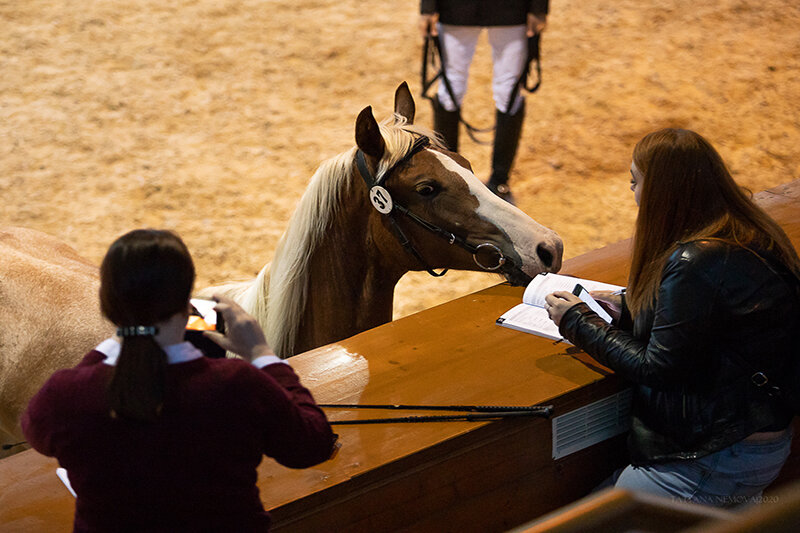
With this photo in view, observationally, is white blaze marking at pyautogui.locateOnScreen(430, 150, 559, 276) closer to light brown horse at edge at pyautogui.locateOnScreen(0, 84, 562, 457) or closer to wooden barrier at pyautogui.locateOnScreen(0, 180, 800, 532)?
light brown horse at edge at pyautogui.locateOnScreen(0, 84, 562, 457)

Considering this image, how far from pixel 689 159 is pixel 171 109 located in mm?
4951

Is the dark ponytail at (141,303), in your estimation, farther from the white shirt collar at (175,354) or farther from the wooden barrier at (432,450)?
the wooden barrier at (432,450)

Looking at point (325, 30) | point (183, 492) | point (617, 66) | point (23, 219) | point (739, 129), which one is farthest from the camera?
point (325, 30)

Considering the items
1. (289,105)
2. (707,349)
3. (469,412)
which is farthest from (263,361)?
(289,105)

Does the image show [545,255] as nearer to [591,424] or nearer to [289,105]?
[591,424]

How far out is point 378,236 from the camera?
2.28m

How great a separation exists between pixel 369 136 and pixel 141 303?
1.24 metres

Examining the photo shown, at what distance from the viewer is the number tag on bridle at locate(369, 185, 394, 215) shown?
219 centimetres

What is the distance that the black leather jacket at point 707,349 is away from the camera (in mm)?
1638

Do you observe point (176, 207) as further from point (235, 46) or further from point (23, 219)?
point (235, 46)

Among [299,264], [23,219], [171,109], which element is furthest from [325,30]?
[299,264]

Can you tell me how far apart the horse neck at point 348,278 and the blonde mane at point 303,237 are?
0.08ft

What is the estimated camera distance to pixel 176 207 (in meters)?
4.90

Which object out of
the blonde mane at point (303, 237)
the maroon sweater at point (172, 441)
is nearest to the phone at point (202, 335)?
the maroon sweater at point (172, 441)
